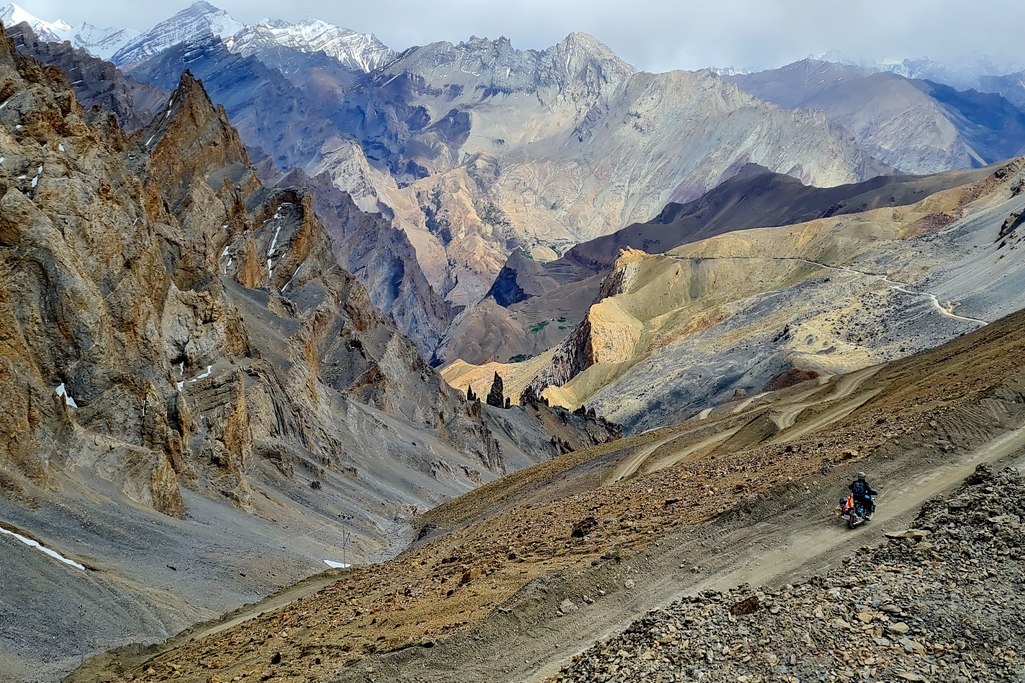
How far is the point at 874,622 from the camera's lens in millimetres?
13531

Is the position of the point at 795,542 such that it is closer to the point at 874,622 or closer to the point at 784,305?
the point at 874,622

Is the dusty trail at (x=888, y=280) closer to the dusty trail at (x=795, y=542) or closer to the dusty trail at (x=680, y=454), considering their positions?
the dusty trail at (x=680, y=454)

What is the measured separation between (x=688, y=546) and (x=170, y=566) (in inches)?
785

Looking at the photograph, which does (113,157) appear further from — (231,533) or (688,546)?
(688,546)

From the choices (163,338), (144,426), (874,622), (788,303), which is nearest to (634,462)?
(144,426)

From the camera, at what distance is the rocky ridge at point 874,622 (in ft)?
41.1

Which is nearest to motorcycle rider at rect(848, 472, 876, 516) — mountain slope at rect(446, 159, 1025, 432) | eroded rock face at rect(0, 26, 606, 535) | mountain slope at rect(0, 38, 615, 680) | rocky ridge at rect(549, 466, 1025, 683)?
rocky ridge at rect(549, 466, 1025, 683)

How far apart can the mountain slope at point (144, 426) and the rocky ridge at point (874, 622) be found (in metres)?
15.0

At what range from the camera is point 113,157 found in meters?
55.1

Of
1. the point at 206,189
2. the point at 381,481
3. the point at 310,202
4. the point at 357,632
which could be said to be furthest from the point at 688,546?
the point at 310,202

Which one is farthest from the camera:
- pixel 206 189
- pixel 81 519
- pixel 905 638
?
pixel 206 189

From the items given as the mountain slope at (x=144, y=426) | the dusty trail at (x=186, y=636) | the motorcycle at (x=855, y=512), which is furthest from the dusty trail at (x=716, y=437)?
the motorcycle at (x=855, y=512)

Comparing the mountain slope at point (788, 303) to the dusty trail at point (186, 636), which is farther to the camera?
the mountain slope at point (788, 303)

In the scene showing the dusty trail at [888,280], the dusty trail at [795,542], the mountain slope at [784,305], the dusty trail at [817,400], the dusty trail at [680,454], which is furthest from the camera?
the mountain slope at [784,305]
